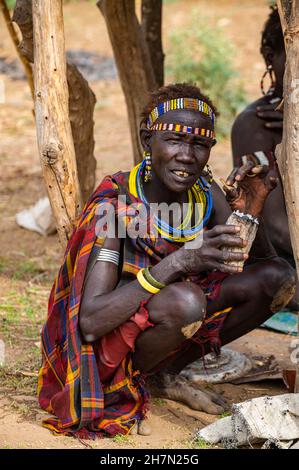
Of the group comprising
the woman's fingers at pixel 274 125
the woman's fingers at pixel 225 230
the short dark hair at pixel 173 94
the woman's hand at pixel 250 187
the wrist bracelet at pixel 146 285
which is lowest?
the wrist bracelet at pixel 146 285

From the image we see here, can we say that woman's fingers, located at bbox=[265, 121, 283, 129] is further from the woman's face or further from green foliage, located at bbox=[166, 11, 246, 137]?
green foliage, located at bbox=[166, 11, 246, 137]

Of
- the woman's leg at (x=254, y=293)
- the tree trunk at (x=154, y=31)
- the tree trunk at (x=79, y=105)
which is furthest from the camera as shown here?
the tree trunk at (x=154, y=31)

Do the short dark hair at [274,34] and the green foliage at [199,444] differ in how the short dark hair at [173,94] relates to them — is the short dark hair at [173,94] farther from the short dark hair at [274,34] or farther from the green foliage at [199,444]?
the green foliage at [199,444]

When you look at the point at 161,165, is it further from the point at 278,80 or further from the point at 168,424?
the point at 278,80

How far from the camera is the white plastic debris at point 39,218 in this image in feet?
19.1

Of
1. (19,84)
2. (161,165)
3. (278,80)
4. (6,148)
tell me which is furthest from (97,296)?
(19,84)

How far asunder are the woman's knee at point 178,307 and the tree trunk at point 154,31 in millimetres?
2654

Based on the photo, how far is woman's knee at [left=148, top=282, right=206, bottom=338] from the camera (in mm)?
2943

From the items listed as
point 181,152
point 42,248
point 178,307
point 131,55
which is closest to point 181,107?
point 181,152

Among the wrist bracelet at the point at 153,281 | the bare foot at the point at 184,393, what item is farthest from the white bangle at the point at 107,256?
the bare foot at the point at 184,393

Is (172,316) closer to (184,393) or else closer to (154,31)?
(184,393)

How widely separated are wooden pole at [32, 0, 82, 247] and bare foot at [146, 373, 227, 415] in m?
0.94

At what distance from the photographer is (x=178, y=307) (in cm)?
294

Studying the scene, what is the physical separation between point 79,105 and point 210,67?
4.30 meters
